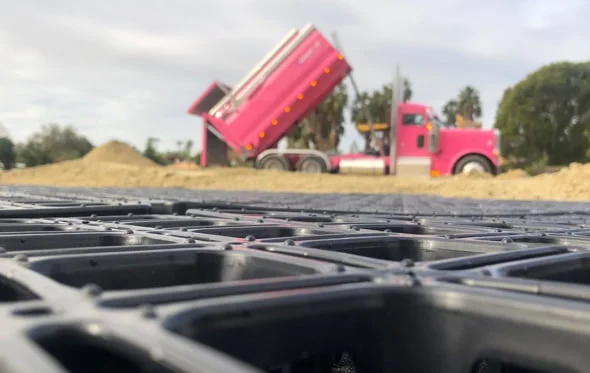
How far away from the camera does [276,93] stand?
1808 centimetres

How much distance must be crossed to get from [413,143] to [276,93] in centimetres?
443

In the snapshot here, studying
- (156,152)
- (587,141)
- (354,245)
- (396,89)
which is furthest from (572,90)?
(354,245)

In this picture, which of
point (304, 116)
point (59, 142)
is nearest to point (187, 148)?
point (59, 142)

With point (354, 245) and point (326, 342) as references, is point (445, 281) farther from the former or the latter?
point (354, 245)

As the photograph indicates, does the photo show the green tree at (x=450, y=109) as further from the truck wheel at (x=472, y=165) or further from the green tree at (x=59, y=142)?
the truck wheel at (x=472, y=165)

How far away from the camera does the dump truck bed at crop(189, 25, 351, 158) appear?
58.1 feet

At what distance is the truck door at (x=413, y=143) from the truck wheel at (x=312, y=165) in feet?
8.92

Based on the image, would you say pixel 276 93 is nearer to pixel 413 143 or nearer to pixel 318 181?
pixel 318 181

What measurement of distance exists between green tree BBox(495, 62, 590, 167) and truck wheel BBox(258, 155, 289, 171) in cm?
2898

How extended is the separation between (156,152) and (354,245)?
4992cm

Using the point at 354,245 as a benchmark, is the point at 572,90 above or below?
above

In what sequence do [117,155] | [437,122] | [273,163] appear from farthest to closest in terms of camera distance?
1. [117,155]
2. [273,163]
3. [437,122]

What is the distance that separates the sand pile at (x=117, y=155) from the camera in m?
32.1

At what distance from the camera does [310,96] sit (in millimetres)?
18453
